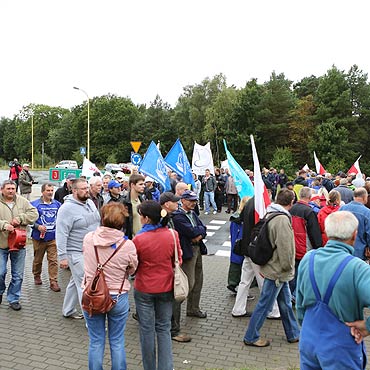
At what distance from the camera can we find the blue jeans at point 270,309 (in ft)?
16.3

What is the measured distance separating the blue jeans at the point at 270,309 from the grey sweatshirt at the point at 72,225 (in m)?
2.31

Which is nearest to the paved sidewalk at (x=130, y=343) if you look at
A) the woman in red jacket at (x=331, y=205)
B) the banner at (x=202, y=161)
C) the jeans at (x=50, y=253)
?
the jeans at (x=50, y=253)

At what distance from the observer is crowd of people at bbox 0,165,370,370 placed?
2771mm

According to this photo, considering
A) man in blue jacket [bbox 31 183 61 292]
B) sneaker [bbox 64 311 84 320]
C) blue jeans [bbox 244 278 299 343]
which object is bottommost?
sneaker [bbox 64 311 84 320]

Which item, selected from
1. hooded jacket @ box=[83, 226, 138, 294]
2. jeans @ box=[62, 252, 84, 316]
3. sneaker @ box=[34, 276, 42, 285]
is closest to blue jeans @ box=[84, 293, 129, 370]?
hooded jacket @ box=[83, 226, 138, 294]

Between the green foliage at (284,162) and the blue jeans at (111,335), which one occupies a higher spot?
the green foliage at (284,162)

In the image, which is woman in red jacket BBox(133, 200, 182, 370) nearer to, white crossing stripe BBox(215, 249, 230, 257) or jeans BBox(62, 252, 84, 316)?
jeans BBox(62, 252, 84, 316)

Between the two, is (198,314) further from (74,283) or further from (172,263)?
(172,263)

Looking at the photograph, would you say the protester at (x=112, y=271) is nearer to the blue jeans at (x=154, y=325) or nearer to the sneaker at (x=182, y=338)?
the blue jeans at (x=154, y=325)

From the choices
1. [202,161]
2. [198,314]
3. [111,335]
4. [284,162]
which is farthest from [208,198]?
[284,162]

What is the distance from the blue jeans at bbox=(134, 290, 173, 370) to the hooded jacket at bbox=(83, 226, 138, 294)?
1.19 feet

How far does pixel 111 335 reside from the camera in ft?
12.9

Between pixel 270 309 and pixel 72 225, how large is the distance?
2.64 m

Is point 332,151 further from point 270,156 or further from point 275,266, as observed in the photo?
point 275,266
